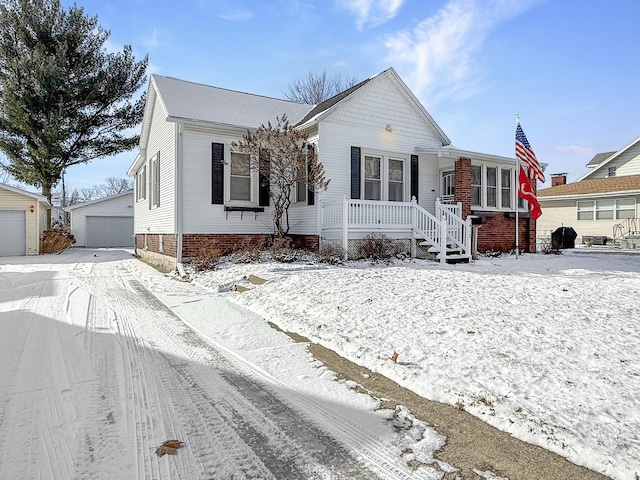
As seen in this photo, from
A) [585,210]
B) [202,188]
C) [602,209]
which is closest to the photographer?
[202,188]

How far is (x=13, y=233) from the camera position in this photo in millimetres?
18562

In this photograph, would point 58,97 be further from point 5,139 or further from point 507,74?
point 507,74

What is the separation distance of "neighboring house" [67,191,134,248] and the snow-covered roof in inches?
682

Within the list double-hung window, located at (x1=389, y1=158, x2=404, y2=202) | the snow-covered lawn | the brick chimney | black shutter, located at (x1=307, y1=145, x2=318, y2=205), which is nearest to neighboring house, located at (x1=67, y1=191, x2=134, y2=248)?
black shutter, located at (x1=307, y1=145, x2=318, y2=205)

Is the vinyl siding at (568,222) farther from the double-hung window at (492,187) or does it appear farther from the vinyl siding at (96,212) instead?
the vinyl siding at (96,212)

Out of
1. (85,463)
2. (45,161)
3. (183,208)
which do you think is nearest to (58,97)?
(45,161)

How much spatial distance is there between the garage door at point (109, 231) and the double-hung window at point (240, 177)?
Answer: 782 inches

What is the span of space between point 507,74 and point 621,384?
38.6 feet

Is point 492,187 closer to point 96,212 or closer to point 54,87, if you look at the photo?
point 54,87

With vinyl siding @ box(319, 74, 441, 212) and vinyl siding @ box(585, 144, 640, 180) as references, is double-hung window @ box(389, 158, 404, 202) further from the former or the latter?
vinyl siding @ box(585, 144, 640, 180)

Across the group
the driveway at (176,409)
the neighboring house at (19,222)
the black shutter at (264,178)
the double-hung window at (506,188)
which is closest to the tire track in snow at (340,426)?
the driveway at (176,409)

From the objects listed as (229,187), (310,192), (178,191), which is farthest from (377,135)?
(178,191)

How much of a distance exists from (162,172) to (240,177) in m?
2.90

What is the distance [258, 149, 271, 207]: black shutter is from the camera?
10773mm
